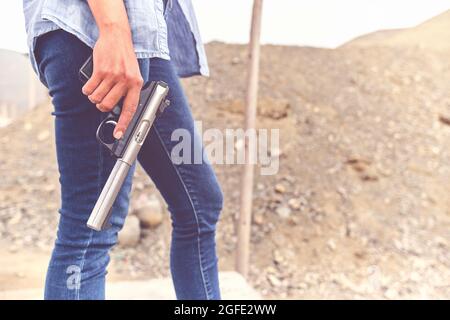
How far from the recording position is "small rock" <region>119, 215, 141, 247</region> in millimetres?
2938

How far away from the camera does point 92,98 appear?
0.66 meters

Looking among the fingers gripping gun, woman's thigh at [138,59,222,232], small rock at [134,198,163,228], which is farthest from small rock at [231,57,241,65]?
the fingers gripping gun

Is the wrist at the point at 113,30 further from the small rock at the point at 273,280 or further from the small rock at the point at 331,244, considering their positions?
the small rock at the point at 331,244

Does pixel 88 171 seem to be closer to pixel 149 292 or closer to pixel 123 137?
pixel 123 137

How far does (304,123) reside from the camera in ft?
13.0

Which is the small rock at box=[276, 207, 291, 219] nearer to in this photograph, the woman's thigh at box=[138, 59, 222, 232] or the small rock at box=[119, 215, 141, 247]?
the small rock at box=[119, 215, 141, 247]

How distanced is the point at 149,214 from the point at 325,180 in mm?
1285

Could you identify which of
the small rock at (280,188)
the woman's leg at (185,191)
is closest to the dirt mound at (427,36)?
the small rock at (280,188)

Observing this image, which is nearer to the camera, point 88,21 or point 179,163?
point 88,21

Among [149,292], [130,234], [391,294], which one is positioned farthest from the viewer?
[130,234]

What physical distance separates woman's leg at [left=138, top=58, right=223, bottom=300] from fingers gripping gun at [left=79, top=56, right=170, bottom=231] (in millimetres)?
40

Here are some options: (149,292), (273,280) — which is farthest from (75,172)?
(273,280)

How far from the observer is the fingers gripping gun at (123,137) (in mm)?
708

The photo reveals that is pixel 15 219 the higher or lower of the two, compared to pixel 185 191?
lower
